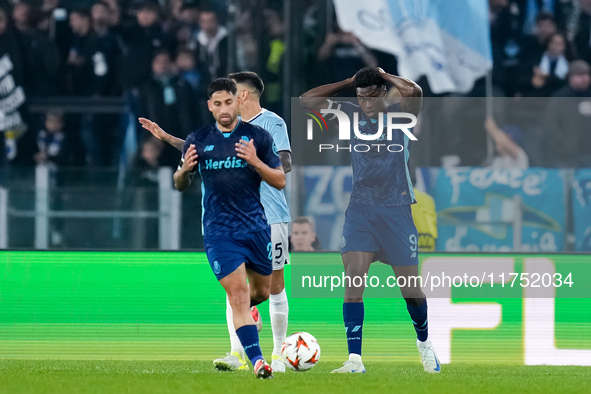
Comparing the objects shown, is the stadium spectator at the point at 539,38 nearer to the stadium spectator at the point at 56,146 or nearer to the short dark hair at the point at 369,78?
the short dark hair at the point at 369,78

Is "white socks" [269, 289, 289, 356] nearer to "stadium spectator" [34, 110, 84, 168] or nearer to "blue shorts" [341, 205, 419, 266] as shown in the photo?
"blue shorts" [341, 205, 419, 266]

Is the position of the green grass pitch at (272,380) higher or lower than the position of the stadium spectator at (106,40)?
lower

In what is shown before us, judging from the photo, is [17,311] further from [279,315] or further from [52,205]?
[279,315]

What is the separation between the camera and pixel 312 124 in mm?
8766

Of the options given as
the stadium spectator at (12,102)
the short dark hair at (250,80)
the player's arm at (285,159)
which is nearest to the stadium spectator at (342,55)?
the stadium spectator at (12,102)

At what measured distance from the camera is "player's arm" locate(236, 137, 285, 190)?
17.4 feet

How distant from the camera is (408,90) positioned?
6.32 meters

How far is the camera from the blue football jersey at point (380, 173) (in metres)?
6.44

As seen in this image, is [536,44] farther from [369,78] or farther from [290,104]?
[369,78]

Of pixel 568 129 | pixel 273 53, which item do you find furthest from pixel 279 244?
pixel 568 129

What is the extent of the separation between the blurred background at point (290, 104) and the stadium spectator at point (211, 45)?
0.01 metres

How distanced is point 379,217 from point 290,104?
3422 mm

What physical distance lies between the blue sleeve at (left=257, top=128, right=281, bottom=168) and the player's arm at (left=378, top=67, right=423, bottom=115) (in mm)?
1082

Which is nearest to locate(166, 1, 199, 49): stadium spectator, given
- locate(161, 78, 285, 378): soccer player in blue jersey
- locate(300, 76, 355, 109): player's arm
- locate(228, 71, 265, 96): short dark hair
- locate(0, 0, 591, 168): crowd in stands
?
locate(0, 0, 591, 168): crowd in stands
